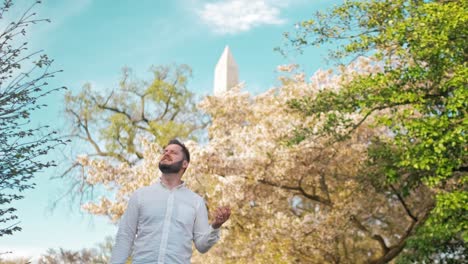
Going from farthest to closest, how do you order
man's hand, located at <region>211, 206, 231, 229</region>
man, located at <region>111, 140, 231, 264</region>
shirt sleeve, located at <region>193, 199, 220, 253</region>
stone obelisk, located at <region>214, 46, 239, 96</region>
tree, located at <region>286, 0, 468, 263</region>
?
1. stone obelisk, located at <region>214, 46, 239, 96</region>
2. tree, located at <region>286, 0, 468, 263</region>
3. shirt sleeve, located at <region>193, 199, 220, 253</region>
4. man, located at <region>111, 140, 231, 264</region>
5. man's hand, located at <region>211, 206, 231, 229</region>

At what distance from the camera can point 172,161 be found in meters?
4.16

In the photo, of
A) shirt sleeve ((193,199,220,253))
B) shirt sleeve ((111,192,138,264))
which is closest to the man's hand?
shirt sleeve ((193,199,220,253))

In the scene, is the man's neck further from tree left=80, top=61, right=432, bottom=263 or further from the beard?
tree left=80, top=61, right=432, bottom=263

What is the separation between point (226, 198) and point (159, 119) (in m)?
9.28

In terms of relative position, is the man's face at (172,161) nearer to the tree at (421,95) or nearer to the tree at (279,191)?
the tree at (421,95)

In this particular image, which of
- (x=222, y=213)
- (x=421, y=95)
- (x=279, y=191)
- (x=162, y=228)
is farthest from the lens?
(x=279, y=191)

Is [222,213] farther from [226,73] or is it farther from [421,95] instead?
[226,73]

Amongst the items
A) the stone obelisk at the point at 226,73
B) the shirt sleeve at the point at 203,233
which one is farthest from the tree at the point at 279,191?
the shirt sleeve at the point at 203,233

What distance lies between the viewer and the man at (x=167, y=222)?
Result: 3.94m

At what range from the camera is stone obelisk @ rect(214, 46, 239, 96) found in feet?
85.5

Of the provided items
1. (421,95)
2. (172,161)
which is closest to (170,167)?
(172,161)

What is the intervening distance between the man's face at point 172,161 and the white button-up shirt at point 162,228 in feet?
0.45

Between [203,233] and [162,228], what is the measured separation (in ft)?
1.06

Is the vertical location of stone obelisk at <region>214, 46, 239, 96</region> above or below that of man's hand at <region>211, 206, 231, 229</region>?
above
